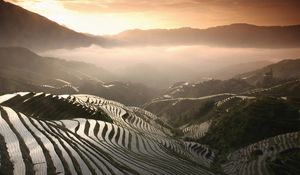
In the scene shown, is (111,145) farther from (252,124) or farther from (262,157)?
(252,124)

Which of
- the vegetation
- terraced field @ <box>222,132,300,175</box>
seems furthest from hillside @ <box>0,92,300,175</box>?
the vegetation

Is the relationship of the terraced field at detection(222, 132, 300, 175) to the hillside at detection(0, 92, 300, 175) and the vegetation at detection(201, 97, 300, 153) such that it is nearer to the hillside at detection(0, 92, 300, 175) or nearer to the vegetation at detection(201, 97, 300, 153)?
the hillside at detection(0, 92, 300, 175)

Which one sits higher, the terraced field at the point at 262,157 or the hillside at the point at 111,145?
the hillside at the point at 111,145

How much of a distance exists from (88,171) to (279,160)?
3738cm

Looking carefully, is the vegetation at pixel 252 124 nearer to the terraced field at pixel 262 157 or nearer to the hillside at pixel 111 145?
the hillside at pixel 111 145

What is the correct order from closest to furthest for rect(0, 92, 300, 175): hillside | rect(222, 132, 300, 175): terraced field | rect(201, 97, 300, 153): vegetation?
rect(0, 92, 300, 175): hillside
rect(222, 132, 300, 175): terraced field
rect(201, 97, 300, 153): vegetation

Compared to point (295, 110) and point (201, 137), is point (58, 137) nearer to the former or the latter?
point (201, 137)

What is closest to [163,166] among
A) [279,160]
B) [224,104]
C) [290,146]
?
[279,160]

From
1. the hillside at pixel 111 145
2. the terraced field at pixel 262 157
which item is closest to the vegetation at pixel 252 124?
the hillside at pixel 111 145

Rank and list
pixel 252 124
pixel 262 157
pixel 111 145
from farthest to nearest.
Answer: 1. pixel 252 124
2. pixel 262 157
3. pixel 111 145

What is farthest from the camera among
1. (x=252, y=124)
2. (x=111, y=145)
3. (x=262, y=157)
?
(x=252, y=124)

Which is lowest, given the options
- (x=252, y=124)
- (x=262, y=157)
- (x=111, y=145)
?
(x=262, y=157)

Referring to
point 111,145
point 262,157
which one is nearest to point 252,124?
point 262,157

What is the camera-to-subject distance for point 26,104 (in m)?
48.5
